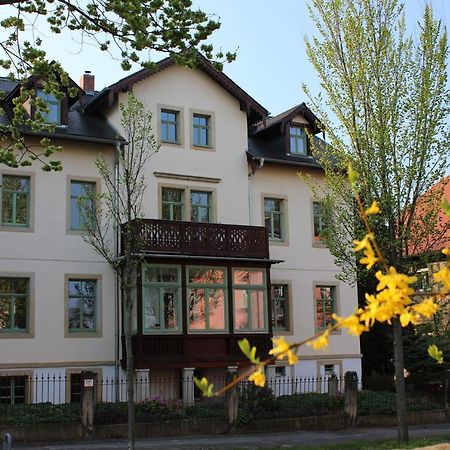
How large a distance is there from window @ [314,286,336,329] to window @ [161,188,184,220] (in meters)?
6.45

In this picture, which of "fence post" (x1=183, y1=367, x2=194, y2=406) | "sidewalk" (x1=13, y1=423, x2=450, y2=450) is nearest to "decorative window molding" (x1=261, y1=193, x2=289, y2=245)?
"fence post" (x1=183, y1=367, x2=194, y2=406)

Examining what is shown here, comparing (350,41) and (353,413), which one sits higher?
(350,41)

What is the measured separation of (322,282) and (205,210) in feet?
18.6

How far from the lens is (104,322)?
24.2 m

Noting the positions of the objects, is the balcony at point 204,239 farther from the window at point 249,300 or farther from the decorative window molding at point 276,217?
the decorative window molding at point 276,217

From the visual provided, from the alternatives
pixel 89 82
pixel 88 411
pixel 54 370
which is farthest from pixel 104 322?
pixel 89 82

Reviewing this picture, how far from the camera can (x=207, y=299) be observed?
25188mm

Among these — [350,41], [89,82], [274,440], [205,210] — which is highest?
[89,82]

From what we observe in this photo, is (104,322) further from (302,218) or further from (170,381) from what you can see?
(302,218)

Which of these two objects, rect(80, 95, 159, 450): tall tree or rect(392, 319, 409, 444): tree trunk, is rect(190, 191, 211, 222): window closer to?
rect(80, 95, 159, 450): tall tree

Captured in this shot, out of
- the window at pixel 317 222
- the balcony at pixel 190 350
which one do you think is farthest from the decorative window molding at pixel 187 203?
the window at pixel 317 222

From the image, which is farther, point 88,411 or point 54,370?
point 54,370

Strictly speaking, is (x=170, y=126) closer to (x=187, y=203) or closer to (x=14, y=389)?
(x=187, y=203)

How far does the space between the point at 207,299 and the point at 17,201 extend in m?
6.85
